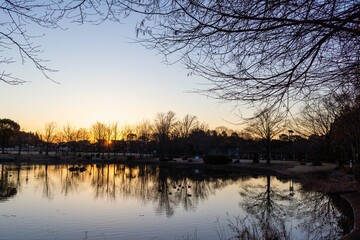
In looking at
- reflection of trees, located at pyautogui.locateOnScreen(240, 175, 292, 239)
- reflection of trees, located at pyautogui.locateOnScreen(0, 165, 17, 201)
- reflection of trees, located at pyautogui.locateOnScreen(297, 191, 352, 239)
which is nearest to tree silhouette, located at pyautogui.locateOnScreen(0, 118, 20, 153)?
reflection of trees, located at pyautogui.locateOnScreen(0, 165, 17, 201)

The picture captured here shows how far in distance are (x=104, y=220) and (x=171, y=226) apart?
317cm

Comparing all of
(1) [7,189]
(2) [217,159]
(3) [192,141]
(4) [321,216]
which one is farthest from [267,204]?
(3) [192,141]

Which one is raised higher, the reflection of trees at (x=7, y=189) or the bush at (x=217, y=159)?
A: the bush at (x=217, y=159)

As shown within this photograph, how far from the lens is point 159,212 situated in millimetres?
19391

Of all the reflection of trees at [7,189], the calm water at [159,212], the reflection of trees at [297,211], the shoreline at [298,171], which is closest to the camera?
the reflection of trees at [297,211]

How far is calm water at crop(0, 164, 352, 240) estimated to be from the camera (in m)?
14.6

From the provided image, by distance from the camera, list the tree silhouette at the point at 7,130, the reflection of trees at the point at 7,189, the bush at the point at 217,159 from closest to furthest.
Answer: the reflection of trees at the point at 7,189 → the bush at the point at 217,159 → the tree silhouette at the point at 7,130

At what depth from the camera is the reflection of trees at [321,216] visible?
45.9ft

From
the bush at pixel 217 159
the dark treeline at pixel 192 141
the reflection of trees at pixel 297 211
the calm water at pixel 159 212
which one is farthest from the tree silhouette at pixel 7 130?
the reflection of trees at pixel 297 211

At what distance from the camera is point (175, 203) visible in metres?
22.5

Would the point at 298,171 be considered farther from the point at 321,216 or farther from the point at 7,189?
the point at 7,189

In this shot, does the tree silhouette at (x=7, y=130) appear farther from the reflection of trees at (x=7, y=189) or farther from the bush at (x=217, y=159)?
the reflection of trees at (x=7, y=189)

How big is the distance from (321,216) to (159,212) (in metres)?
7.67

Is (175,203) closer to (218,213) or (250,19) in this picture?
(218,213)
